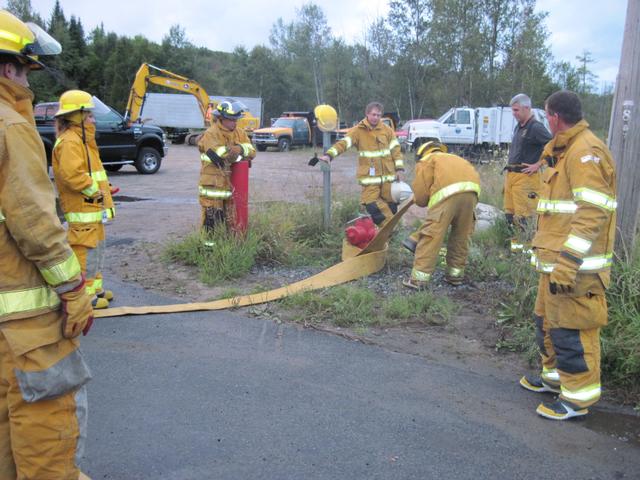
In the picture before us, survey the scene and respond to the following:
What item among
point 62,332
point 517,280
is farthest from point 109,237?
point 62,332

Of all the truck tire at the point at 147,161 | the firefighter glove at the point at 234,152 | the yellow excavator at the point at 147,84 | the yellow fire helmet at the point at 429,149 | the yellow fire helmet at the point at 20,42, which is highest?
the yellow excavator at the point at 147,84

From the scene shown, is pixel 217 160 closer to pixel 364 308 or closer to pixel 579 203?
pixel 364 308

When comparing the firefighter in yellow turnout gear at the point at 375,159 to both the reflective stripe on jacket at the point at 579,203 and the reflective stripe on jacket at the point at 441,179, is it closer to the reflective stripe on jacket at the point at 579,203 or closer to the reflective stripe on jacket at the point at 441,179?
the reflective stripe on jacket at the point at 441,179

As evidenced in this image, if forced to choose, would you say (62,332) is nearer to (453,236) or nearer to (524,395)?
(524,395)

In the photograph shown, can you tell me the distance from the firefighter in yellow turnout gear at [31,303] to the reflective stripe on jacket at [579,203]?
2546 millimetres

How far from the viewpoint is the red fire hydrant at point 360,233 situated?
6.20 meters

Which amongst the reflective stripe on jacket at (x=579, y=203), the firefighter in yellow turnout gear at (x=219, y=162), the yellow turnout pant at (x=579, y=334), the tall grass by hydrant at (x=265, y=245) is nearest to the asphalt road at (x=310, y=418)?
the yellow turnout pant at (x=579, y=334)

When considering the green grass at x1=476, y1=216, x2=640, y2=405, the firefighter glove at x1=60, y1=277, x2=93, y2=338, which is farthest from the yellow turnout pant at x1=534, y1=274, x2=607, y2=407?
the firefighter glove at x1=60, y1=277, x2=93, y2=338

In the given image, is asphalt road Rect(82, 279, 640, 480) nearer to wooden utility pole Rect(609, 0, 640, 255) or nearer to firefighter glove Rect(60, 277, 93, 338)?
firefighter glove Rect(60, 277, 93, 338)

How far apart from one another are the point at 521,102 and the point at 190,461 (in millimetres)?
5718

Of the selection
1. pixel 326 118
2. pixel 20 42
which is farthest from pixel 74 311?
pixel 326 118

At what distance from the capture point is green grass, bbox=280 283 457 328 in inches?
191

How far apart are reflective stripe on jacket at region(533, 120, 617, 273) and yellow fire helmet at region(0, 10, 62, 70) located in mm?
2736

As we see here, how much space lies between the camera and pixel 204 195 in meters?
6.71
